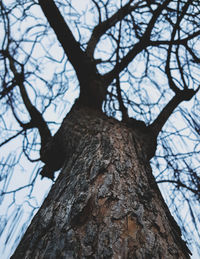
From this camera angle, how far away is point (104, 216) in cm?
53

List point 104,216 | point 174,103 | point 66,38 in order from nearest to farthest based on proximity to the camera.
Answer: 1. point 104,216
2. point 66,38
3. point 174,103

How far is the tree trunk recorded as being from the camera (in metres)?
0.46

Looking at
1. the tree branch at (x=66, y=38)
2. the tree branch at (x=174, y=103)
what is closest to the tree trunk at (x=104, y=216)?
the tree branch at (x=174, y=103)

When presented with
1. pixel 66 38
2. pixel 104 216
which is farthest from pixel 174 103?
pixel 104 216

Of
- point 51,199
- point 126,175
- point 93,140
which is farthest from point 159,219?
point 93,140

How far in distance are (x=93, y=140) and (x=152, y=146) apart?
1.64ft

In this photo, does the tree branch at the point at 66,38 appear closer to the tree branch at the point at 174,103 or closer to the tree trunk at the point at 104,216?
the tree branch at the point at 174,103

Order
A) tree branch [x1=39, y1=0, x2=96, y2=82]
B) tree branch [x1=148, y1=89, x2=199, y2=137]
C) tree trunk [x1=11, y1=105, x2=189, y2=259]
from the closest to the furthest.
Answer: tree trunk [x1=11, y1=105, x2=189, y2=259], tree branch [x1=39, y1=0, x2=96, y2=82], tree branch [x1=148, y1=89, x2=199, y2=137]

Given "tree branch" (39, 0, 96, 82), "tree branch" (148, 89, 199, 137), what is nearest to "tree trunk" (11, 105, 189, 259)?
"tree branch" (148, 89, 199, 137)

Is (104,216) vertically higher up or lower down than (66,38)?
lower down

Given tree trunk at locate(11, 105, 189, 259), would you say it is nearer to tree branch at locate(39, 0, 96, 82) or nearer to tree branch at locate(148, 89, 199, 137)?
tree branch at locate(148, 89, 199, 137)

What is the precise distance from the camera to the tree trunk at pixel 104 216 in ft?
→ 1.51

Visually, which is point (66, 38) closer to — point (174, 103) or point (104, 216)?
point (174, 103)

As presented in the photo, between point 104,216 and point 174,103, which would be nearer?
point 104,216
